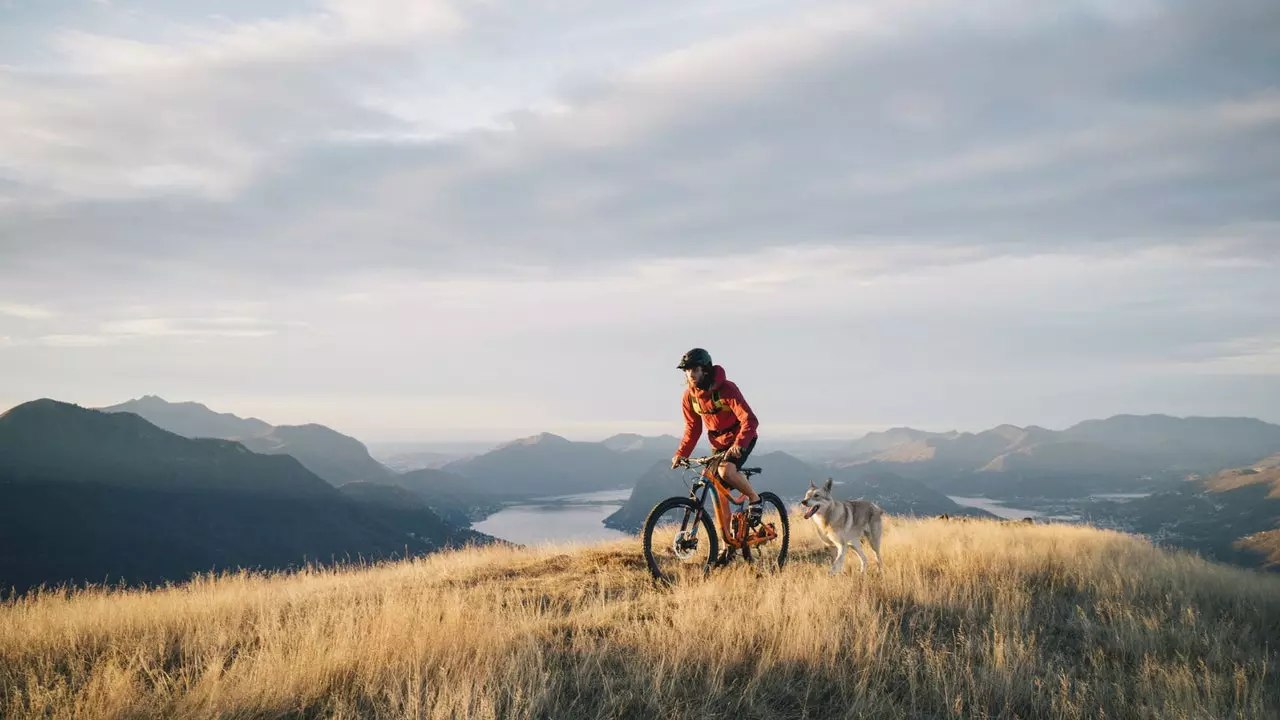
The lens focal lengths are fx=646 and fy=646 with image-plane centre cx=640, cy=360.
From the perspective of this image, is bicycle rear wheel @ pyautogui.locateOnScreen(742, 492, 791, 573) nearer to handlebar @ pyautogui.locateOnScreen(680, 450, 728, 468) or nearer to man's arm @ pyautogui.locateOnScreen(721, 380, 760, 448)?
handlebar @ pyautogui.locateOnScreen(680, 450, 728, 468)

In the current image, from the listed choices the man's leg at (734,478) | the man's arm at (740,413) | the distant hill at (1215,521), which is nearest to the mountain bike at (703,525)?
the man's leg at (734,478)

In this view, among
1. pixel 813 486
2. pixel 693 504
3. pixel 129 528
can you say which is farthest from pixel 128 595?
pixel 129 528

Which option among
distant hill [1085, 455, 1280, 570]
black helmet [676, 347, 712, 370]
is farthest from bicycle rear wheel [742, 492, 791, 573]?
distant hill [1085, 455, 1280, 570]

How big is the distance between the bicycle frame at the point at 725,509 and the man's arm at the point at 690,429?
0.44 metres

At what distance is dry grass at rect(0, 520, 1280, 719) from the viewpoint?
4.76 meters

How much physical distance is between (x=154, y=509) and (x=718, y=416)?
180798 millimetres

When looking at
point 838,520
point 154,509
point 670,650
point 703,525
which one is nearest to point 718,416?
point 703,525

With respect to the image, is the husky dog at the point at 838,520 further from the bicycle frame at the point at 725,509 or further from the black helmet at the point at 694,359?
the black helmet at the point at 694,359

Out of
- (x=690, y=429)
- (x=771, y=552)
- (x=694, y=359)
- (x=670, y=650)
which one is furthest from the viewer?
(x=771, y=552)

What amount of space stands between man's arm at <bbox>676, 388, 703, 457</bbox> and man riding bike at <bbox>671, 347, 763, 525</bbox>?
0.02m

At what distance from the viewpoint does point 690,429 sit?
9070 millimetres

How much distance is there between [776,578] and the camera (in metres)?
8.02

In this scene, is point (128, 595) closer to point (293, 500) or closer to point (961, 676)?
point (961, 676)

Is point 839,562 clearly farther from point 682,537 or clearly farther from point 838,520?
point 682,537
